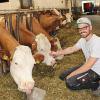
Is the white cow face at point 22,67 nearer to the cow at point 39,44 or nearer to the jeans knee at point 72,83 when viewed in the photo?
the jeans knee at point 72,83

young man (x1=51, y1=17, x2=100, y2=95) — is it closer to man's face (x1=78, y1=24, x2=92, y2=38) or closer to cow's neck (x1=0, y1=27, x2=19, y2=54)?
man's face (x1=78, y1=24, x2=92, y2=38)

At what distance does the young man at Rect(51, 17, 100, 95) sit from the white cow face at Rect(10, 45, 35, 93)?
51 centimetres

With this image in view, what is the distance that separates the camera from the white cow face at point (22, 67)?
14.4ft

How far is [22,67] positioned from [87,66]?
0.88 m

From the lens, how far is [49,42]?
20.2 ft

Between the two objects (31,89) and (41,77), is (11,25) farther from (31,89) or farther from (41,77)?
(31,89)

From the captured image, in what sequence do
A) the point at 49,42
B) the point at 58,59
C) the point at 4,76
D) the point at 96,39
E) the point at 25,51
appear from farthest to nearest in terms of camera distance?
the point at 58,59, the point at 49,42, the point at 4,76, the point at 25,51, the point at 96,39

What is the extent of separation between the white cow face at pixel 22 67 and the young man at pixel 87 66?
19.9 inches

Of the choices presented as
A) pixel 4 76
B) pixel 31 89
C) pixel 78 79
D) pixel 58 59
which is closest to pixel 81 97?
pixel 78 79

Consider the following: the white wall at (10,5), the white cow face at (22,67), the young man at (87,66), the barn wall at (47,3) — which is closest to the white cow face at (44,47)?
the young man at (87,66)

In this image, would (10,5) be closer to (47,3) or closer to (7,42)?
(7,42)

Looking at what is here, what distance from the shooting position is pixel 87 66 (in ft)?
13.9

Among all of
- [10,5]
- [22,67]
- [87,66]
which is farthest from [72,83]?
[10,5]

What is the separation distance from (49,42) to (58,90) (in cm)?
132
